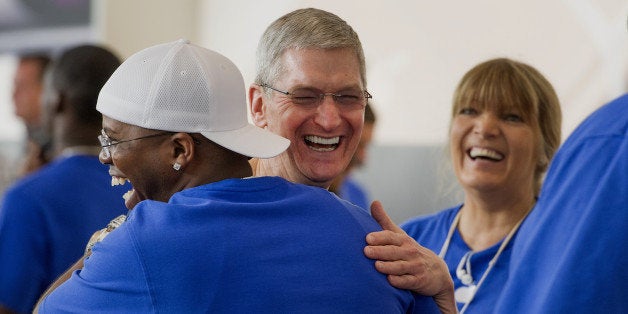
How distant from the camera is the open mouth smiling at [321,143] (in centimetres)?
181

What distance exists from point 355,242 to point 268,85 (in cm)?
57

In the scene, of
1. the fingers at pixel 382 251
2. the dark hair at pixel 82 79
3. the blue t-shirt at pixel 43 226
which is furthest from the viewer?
the dark hair at pixel 82 79

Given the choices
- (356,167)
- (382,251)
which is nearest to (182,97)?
→ (382,251)

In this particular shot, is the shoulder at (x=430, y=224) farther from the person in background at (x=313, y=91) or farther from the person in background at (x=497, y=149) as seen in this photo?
the person in background at (x=313, y=91)

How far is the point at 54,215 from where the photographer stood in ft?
7.27

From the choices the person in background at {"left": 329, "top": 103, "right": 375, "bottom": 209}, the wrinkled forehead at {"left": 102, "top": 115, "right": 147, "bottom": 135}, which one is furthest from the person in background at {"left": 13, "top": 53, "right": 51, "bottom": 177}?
the wrinkled forehead at {"left": 102, "top": 115, "right": 147, "bottom": 135}

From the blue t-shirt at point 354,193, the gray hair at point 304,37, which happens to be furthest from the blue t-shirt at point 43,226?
the blue t-shirt at point 354,193

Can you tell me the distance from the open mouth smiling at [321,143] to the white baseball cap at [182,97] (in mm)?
345

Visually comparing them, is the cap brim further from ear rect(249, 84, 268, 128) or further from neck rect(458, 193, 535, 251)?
neck rect(458, 193, 535, 251)

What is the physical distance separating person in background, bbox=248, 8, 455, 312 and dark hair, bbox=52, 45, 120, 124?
27.3 inches

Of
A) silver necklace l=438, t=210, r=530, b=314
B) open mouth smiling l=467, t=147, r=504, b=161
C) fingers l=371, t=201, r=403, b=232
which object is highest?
fingers l=371, t=201, r=403, b=232

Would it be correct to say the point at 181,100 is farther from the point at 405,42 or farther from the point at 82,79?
the point at 405,42

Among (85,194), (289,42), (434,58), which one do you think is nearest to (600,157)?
(289,42)

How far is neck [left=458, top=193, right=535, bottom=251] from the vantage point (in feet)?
8.04
